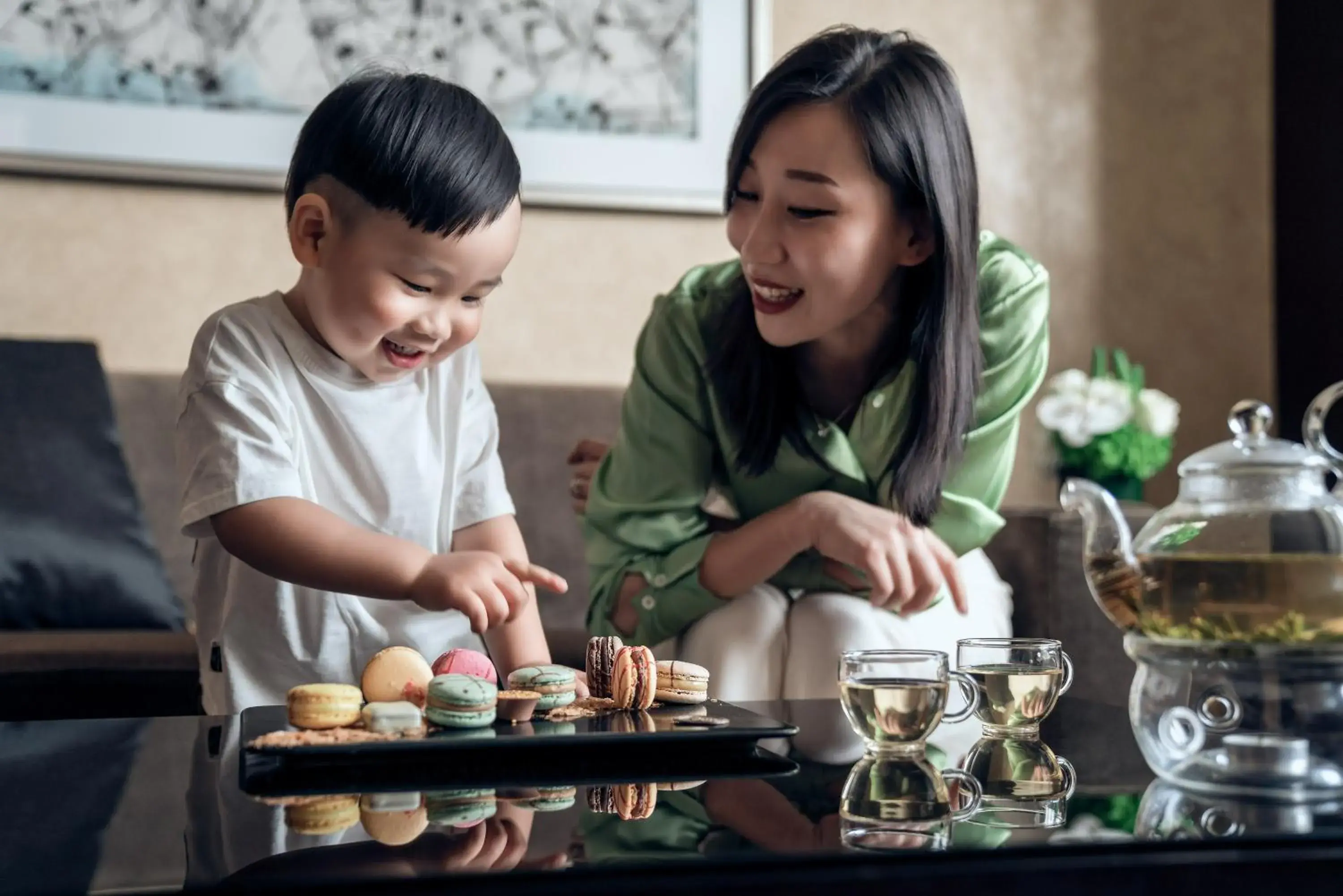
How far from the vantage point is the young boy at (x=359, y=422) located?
3.92 ft

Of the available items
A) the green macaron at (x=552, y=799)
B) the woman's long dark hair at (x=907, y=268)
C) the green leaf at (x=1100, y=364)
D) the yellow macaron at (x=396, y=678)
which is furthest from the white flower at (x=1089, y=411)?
the green macaron at (x=552, y=799)

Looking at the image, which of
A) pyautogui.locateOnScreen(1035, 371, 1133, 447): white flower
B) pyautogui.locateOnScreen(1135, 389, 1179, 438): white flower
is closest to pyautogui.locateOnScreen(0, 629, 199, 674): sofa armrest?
pyautogui.locateOnScreen(1035, 371, 1133, 447): white flower

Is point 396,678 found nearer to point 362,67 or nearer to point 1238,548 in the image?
point 1238,548

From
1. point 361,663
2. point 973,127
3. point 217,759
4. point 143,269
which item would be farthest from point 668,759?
point 973,127

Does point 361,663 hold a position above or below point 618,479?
below

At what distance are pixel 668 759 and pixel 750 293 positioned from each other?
90cm

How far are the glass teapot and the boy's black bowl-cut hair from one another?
63 centimetres

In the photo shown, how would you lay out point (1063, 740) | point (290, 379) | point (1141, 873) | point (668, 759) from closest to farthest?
point (1141, 873) < point (668, 759) < point (1063, 740) < point (290, 379)

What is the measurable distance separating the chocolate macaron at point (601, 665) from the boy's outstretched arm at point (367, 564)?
0.05 meters

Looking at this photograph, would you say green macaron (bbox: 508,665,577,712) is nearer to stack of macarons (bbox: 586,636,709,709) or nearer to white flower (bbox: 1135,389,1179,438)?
stack of macarons (bbox: 586,636,709,709)

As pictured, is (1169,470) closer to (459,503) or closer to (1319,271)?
(1319,271)

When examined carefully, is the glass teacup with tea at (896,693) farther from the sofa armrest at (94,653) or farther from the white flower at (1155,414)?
the white flower at (1155,414)

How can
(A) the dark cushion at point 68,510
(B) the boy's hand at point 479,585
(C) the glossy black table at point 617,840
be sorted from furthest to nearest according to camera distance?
(A) the dark cushion at point 68,510 < (B) the boy's hand at point 479,585 < (C) the glossy black table at point 617,840

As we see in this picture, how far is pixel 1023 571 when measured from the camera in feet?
7.50
